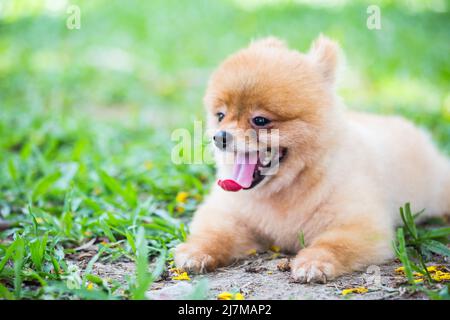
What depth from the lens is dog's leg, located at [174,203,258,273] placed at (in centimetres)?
326

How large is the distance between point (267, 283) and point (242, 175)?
28.1 inches

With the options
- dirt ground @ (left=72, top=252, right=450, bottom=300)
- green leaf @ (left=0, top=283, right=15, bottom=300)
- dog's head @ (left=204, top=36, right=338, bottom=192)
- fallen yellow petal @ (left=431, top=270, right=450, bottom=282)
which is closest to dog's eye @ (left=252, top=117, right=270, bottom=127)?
dog's head @ (left=204, top=36, right=338, bottom=192)

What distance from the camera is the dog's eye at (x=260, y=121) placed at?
3.31 m

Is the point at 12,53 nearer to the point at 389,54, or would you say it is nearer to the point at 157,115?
the point at 157,115

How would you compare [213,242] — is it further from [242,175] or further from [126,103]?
[126,103]

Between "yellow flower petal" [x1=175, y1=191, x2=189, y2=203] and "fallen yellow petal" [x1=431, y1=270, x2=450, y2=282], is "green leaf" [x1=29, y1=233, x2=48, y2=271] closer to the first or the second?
"yellow flower petal" [x1=175, y1=191, x2=189, y2=203]

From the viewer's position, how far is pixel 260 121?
3312mm

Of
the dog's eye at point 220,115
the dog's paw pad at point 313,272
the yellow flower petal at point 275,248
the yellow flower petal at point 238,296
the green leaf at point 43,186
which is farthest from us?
the green leaf at point 43,186

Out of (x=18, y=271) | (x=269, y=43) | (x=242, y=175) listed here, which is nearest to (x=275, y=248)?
(x=242, y=175)

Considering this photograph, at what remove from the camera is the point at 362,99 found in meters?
7.61

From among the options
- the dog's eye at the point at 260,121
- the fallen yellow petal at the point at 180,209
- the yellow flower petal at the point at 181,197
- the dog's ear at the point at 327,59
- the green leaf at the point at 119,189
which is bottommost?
the fallen yellow petal at the point at 180,209

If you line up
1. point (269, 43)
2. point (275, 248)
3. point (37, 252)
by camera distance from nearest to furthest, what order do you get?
point (37, 252)
point (275, 248)
point (269, 43)

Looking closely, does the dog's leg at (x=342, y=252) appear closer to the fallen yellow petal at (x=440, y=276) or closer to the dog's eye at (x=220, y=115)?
the fallen yellow petal at (x=440, y=276)

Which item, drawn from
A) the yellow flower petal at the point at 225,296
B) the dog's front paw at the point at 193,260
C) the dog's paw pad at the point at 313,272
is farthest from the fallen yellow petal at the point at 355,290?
the dog's front paw at the point at 193,260
